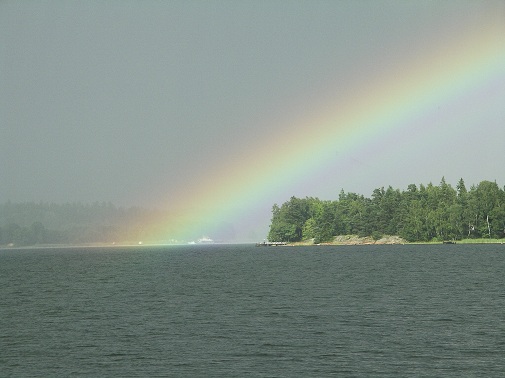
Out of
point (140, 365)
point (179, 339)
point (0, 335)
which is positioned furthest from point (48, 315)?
point (140, 365)

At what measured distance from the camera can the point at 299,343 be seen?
5072 centimetres

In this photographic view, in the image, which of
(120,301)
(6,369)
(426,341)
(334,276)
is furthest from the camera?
(334,276)

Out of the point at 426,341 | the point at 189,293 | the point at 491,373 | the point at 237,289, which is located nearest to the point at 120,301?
the point at 189,293

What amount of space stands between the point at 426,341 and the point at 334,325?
35.4ft

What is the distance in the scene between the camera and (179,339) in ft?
176

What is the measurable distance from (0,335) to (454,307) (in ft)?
161

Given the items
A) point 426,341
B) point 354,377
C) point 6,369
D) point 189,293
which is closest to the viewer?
point 354,377

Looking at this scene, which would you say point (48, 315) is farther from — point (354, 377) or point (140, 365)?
point (354, 377)

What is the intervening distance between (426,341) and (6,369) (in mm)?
32421

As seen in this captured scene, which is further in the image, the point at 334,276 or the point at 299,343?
the point at 334,276

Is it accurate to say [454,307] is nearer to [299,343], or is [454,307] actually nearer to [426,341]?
[426,341]

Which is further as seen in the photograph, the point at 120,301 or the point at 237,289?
the point at 237,289

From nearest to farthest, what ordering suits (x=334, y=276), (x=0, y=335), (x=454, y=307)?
(x=0, y=335) < (x=454, y=307) < (x=334, y=276)

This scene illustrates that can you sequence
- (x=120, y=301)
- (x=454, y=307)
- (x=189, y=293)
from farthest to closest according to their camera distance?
1. (x=189, y=293)
2. (x=120, y=301)
3. (x=454, y=307)
